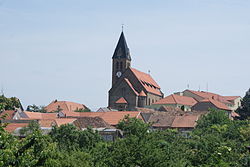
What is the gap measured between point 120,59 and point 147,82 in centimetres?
794

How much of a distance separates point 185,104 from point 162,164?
3389 inches

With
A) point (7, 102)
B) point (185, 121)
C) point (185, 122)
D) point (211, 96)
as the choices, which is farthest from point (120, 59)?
point (7, 102)

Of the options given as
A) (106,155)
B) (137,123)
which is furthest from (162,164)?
(137,123)

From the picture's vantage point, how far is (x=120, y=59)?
114938 millimetres

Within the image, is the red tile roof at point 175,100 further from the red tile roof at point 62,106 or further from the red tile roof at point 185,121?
the red tile roof at point 185,121

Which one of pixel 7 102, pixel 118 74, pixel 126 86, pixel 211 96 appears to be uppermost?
pixel 118 74

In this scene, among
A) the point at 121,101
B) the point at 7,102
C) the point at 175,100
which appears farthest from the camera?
the point at 175,100

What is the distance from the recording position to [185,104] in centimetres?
11331

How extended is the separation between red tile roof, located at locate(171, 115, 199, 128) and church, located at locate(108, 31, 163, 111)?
86.7 ft

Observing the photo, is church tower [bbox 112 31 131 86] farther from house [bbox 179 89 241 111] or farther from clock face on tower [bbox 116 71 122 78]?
house [bbox 179 89 241 111]

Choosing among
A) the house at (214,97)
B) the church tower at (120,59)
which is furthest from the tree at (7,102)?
the house at (214,97)

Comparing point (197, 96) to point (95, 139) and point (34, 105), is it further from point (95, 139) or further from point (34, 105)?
point (95, 139)

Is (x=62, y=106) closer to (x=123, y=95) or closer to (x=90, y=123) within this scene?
(x=123, y=95)

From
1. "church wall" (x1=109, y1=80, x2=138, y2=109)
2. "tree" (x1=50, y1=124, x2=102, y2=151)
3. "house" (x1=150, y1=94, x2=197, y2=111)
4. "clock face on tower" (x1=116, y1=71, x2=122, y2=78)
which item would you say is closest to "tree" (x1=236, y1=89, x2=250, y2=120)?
"house" (x1=150, y1=94, x2=197, y2=111)
